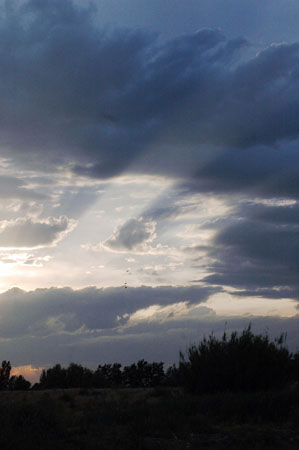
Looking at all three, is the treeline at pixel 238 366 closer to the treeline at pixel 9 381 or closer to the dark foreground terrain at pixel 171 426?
the dark foreground terrain at pixel 171 426

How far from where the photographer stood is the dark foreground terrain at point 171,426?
12.9m

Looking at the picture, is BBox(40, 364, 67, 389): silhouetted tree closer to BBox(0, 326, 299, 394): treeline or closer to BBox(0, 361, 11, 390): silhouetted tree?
BBox(0, 361, 11, 390): silhouetted tree

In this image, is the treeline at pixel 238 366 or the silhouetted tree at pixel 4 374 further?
the silhouetted tree at pixel 4 374

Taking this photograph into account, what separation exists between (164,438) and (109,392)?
13.3m

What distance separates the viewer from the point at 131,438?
1323 cm

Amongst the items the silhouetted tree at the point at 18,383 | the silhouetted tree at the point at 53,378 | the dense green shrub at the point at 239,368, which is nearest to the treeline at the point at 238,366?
the dense green shrub at the point at 239,368

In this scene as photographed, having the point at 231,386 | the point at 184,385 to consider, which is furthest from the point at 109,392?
the point at 231,386

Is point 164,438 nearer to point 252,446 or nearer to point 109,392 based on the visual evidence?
point 252,446

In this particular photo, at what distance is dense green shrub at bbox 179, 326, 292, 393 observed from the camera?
2300cm

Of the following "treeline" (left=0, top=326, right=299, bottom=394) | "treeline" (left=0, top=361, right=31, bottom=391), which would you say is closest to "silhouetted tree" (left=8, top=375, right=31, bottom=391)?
"treeline" (left=0, top=361, right=31, bottom=391)

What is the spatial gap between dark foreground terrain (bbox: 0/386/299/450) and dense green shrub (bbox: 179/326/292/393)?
375cm

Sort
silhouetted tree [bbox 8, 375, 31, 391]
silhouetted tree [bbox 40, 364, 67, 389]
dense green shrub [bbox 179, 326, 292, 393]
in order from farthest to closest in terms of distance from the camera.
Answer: silhouetted tree [bbox 8, 375, 31, 391]
silhouetted tree [bbox 40, 364, 67, 389]
dense green shrub [bbox 179, 326, 292, 393]

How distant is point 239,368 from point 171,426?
27.5 ft

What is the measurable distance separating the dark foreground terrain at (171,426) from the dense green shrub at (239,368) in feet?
12.3
